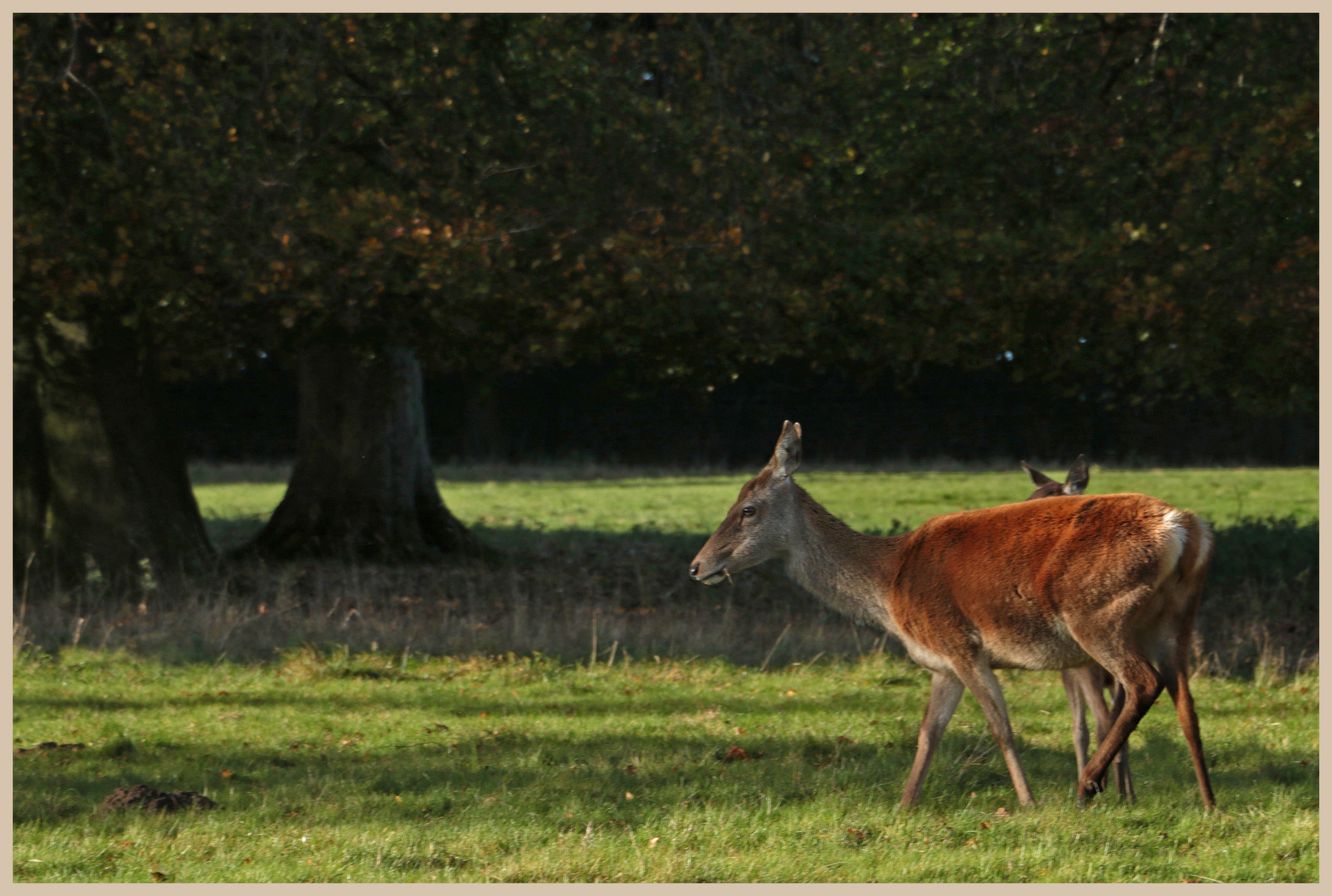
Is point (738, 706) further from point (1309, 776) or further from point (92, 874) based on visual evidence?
point (92, 874)

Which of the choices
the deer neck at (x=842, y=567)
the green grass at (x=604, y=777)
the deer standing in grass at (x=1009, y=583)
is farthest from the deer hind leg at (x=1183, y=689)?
the deer neck at (x=842, y=567)

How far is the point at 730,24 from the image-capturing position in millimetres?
14656

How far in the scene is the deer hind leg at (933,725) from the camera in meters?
7.00

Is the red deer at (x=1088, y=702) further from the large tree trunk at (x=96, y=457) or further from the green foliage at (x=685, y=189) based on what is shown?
the large tree trunk at (x=96, y=457)

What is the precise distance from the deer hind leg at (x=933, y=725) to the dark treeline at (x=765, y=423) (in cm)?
2544

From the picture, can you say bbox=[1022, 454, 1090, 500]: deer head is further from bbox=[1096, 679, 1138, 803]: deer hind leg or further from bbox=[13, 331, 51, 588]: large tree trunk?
bbox=[13, 331, 51, 588]: large tree trunk

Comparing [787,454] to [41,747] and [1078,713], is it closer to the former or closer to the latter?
[1078,713]

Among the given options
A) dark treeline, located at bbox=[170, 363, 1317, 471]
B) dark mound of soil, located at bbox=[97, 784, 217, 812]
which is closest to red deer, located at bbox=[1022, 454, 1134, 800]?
dark mound of soil, located at bbox=[97, 784, 217, 812]

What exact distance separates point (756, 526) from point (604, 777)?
1726mm

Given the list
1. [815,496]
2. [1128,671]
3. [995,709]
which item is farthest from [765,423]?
[1128,671]

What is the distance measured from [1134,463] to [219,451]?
74.0ft

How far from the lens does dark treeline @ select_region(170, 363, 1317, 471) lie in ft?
110

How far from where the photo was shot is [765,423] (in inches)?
1394

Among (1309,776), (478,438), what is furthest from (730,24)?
(478,438)
